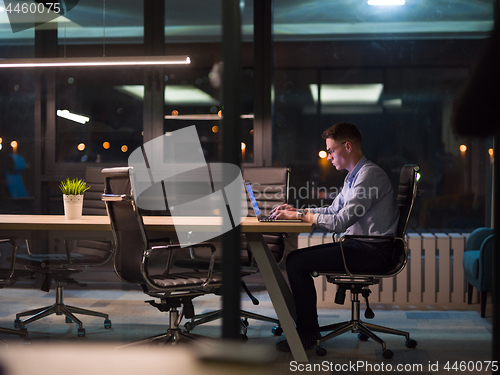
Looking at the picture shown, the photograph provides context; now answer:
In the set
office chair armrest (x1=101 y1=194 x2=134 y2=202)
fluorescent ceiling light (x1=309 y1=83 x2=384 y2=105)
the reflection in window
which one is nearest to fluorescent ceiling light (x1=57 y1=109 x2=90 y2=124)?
the reflection in window

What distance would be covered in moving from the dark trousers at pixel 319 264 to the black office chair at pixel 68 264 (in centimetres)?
145

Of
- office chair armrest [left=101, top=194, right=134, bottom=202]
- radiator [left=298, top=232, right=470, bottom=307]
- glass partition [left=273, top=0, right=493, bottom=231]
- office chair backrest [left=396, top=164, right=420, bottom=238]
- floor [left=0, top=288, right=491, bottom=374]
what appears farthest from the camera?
glass partition [left=273, top=0, right=493, bottom=231]

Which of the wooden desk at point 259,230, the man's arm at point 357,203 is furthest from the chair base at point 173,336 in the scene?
the man's arm at point 357,203

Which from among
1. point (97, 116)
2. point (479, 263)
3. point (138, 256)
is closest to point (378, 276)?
point (479, 263)

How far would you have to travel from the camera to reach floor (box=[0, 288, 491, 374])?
8.55 ft

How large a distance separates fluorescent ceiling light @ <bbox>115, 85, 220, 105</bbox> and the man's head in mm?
1995

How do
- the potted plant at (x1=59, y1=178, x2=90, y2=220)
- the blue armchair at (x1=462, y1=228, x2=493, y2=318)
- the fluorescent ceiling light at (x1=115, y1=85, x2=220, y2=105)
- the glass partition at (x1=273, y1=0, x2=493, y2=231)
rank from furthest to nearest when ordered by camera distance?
1. the fluorescent ceiling light at (x1=115, y1=85, x2=220, y2=105)
2. the glass partition at (x1=273, y1=0, x2=493, y2=231)
3. the blue armchair at (x1=462, y1=228, x2=493, y2=318)
4. the potted plant at (x1=59, y1=178, x2=90, y2=220)

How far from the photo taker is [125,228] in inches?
101

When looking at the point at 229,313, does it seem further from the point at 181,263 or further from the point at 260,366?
the point at 181,263

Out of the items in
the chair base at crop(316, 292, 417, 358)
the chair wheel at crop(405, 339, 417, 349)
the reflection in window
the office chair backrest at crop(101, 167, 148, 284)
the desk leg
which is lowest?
the chair wheel at crop(405, 339, 417, 349)

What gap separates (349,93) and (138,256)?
302cm

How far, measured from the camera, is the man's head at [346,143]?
300cm

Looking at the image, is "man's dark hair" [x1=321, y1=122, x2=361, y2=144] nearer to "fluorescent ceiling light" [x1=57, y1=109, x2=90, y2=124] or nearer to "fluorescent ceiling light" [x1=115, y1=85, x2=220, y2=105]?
"fluorescent ceiling light" [x1=115, y1=85, x2=220, y2=105]

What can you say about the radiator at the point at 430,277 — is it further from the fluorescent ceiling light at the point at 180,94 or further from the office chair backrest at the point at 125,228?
Answer: the fluorescent ceiling light at the point at 180,94
